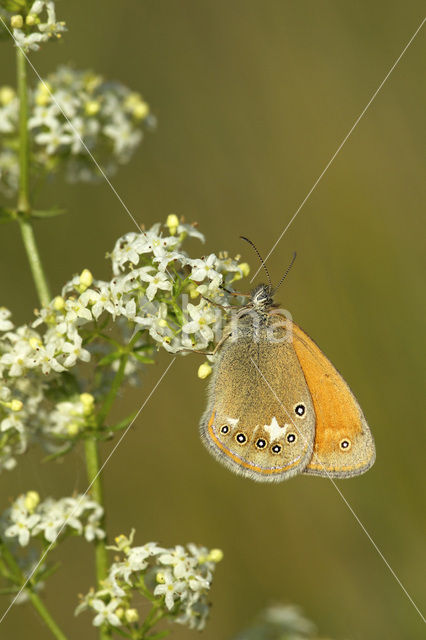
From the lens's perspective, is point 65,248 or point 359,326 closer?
point 359,326

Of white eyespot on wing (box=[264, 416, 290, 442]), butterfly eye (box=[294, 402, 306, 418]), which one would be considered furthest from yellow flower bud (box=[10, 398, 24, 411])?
butterfly eye (box=[294, 402, 306, 418])

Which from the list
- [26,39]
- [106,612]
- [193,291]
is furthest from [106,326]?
[26,39]

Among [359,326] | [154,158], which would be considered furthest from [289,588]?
[154,158]

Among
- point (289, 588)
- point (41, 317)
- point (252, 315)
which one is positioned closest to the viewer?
point (41, 317)

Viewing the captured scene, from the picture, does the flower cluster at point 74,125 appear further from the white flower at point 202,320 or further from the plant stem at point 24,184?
the white flower at point 202,320

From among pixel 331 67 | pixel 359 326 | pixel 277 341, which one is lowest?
pixel 359 326

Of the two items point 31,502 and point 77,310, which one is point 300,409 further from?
point 31,502

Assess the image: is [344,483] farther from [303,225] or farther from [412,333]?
[303,225]

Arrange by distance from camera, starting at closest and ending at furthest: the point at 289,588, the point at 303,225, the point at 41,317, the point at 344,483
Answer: the point at 41,317, the point at 344,483, the point at 289,588, the point at 303,225
